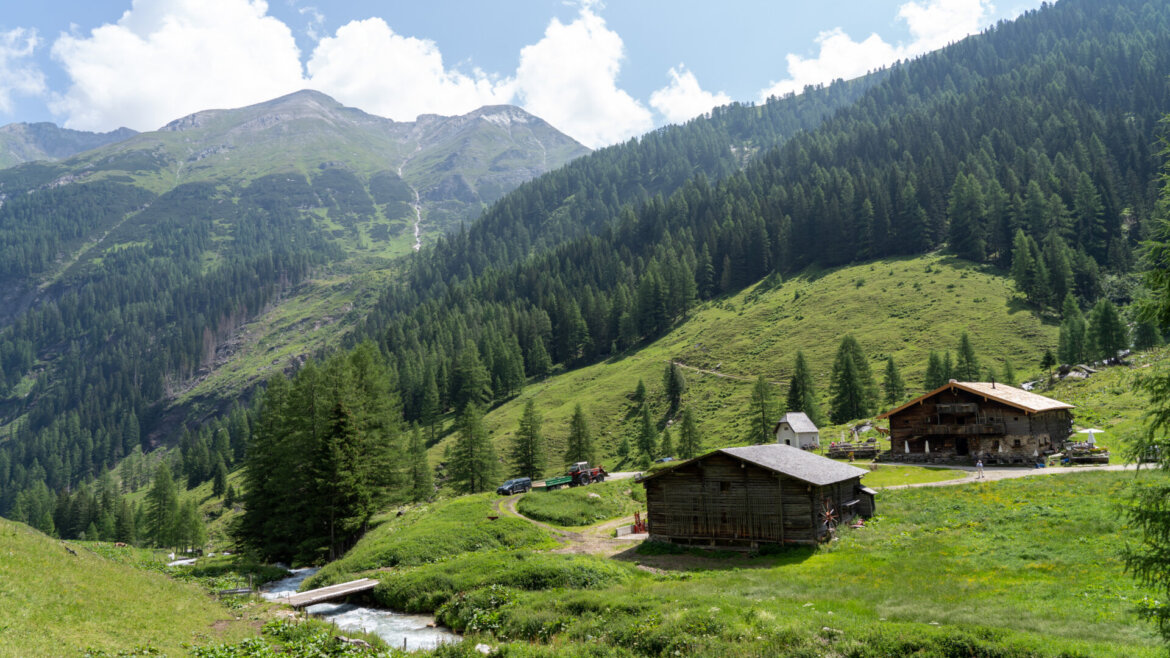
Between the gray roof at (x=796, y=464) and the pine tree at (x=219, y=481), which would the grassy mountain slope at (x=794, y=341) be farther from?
the pine tree at (x=219, y=481)

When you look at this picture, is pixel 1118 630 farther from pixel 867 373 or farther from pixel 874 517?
pixel 867 373

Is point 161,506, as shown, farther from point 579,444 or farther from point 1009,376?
point 1009,376

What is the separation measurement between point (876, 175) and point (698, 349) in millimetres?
80050

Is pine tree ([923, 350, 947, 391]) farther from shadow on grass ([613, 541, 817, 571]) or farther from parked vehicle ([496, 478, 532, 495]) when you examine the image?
shadow on grass ([613, 541, 817, 571])

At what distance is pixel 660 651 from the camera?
2361 centimetres

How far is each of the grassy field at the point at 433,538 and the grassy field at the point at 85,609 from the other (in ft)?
35.4

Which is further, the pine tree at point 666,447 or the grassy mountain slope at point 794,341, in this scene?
the grassy mountain slope at point 794,341

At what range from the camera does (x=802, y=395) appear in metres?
91.6

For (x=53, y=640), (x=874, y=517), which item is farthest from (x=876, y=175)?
(x=53, y=640)

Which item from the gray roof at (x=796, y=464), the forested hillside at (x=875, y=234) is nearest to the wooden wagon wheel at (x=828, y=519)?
the gray roof at (x=796, y=464)

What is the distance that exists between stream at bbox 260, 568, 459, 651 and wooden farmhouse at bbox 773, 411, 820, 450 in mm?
56273

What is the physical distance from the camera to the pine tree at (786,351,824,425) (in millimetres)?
90688

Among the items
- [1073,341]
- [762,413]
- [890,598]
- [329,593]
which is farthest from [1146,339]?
[329,593]

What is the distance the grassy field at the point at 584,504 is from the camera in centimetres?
5628
